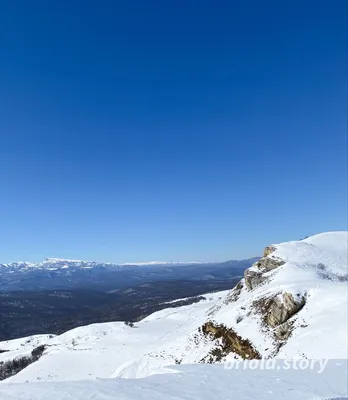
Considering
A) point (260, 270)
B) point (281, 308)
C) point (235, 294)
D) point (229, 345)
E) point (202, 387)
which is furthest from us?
point (235, 294)

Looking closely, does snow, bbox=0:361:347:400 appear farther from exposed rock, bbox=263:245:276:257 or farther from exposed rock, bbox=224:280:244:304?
exposed rock, bbox=263:245:276:257

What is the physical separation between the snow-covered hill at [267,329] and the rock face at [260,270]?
0.16m

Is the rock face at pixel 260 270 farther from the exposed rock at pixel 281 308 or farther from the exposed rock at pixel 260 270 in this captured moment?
the exposed rock at pixel 281 308

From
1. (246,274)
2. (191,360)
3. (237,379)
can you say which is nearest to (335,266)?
(246,274)

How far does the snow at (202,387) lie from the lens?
38.0 feet

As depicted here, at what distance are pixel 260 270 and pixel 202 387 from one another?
149ft

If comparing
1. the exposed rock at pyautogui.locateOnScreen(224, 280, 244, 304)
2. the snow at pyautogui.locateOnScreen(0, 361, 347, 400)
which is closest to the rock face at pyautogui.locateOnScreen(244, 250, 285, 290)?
the exposed rock at pyautogui.locateOnScreen(224, 280, 244, 304)

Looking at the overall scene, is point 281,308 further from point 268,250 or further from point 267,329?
point 268,250

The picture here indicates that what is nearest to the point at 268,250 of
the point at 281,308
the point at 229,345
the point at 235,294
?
the point at 235,294

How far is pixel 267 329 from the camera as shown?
36.6 meters

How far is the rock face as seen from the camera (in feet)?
178

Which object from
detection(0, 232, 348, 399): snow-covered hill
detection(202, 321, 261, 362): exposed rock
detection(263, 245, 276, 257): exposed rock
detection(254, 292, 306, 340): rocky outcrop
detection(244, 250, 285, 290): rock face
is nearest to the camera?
detection(0, 232, 348, 399): snow-covered hill

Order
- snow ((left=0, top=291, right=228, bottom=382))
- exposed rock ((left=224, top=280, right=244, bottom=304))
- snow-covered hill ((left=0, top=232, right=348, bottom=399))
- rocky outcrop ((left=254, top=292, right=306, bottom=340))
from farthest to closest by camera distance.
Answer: exposed rock ((left=224, top=280, right=244, bottom=304)), snow ((left=0, top=291, right=228, bottom=382)), rocky outcrop ((left=254, top=292, right=306, bottom=340)), snow-covered hill ((left=0, top=232, right=348, bottom=399))

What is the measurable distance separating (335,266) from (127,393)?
49955mm
